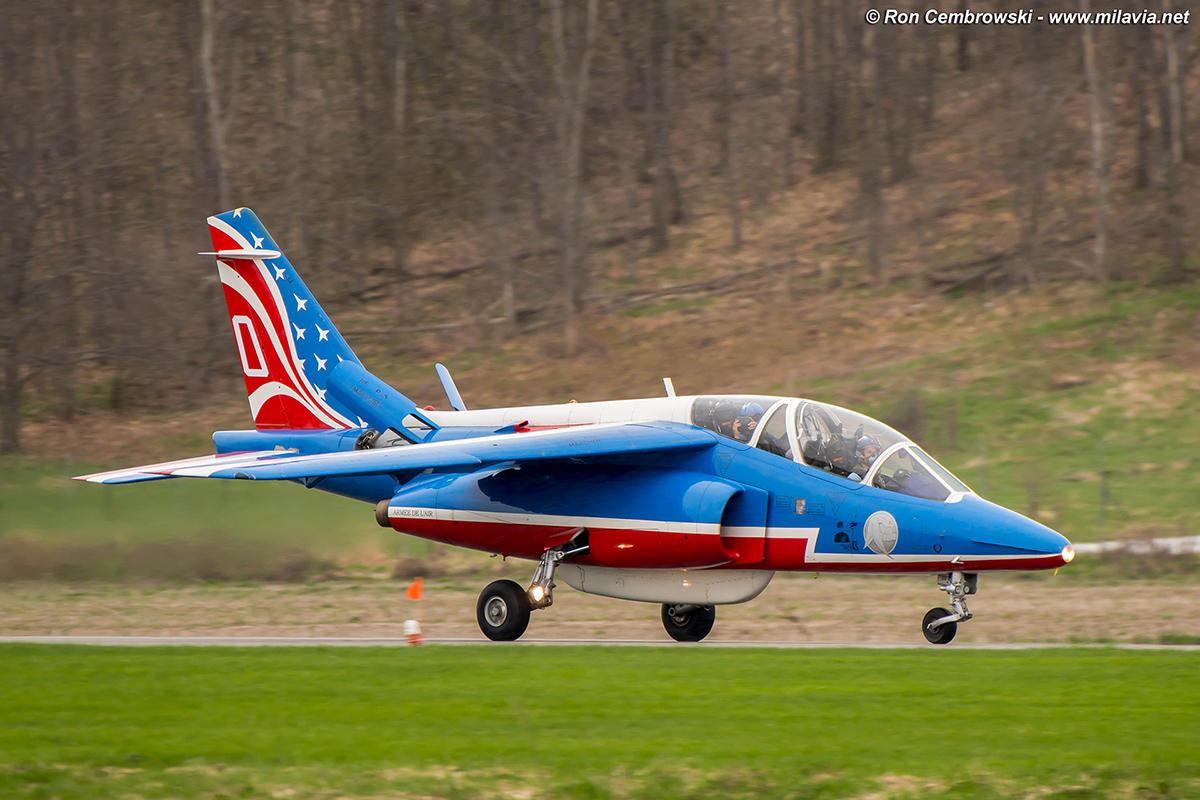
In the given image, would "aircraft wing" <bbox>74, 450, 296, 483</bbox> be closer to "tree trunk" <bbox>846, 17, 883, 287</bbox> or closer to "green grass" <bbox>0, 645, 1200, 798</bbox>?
"green grass" <bbox>0, 645, 1200, 798</bbox>

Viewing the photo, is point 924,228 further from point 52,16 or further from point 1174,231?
point 52,16

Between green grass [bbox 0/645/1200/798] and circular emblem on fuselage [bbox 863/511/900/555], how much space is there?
1307 mm

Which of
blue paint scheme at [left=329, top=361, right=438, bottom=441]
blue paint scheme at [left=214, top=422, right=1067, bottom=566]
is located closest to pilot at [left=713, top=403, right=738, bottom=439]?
blue paint scheme at [left=214, top=422, right=1067, bottom=566]

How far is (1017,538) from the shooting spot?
45.1ft

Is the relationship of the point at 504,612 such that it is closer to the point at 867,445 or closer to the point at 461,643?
the point at 461,643

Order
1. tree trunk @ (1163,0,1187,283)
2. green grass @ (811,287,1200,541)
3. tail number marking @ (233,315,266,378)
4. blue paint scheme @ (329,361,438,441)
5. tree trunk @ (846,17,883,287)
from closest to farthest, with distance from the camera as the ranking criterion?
blue paint scheme @ (329,361,438,441) → tail number marking @ (233,315,266,378) → green grass @ (811,287,1200,541) → tree trunk @ (1163,0,1187,283) → tree trunk @ (846,17,883,287)

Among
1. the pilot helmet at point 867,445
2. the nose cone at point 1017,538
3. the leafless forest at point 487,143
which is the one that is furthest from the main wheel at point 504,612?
the leafless forest at point 487,143

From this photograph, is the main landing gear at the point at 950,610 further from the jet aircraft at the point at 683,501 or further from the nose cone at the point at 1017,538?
the nose cone at the point at 1017,538

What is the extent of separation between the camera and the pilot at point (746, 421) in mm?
15297

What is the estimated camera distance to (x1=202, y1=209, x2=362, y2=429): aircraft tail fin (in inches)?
754

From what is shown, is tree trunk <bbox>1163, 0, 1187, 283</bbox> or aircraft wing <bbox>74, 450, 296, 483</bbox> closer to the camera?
aircraft wing <bbox>74, 450, 296, 483</bbox>

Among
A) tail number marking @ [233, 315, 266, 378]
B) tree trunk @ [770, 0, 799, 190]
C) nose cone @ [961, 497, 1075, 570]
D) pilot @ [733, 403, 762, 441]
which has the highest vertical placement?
tree trunk @ [770, 0, 799, 190]

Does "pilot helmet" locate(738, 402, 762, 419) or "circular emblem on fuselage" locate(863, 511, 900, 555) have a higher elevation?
"pilot helmet" locate(738, 402, 762, 419)

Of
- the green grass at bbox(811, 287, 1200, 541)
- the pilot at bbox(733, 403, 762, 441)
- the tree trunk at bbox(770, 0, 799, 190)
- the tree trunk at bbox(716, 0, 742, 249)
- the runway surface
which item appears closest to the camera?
the runway surface
